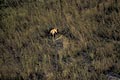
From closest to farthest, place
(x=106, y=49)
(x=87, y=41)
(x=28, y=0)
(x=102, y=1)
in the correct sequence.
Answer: (x=106, y=49), (x=87, y=41), (x=102, y=1), (x=28, y=0)

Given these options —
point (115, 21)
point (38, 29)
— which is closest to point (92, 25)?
point (115, 21)

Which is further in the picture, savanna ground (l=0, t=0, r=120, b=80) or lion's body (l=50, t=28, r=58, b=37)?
lion's body (l=50, t=28, r=58, b=37)

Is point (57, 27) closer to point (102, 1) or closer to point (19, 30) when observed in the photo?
point (19, 30)

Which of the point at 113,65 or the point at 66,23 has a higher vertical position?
the point at 66,23

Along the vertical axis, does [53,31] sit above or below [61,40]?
above

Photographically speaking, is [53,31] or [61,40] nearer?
[61,40]

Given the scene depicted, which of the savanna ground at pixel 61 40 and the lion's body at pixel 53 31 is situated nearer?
the savanna ground at pixel 61 40

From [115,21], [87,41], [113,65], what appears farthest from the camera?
[115,21]

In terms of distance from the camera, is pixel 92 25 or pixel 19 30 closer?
pixel 92 25
